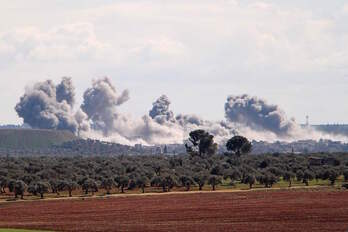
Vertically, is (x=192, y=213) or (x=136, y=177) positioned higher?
(x=136, y=177)

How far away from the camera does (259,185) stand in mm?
162000

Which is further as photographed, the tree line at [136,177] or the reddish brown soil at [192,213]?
the tree line at [136,177]

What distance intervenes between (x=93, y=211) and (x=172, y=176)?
167ft

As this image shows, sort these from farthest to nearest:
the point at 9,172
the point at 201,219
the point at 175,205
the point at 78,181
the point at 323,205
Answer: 1. the point at 9,172
2. the point at 78,181
3. the point at 175,205
4. the point at 323,205
5. the point at 201,219

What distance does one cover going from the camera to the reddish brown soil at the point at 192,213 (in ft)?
276

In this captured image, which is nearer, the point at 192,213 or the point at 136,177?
the point at 192,213

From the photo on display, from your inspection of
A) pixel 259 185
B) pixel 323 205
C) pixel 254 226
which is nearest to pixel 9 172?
pixel 259 185

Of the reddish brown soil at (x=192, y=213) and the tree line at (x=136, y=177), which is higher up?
the tree line at (x=136, y=177)

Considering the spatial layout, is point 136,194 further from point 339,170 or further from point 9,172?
point 339,170

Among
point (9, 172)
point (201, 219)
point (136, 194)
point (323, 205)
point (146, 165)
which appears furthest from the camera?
point (146, 165)

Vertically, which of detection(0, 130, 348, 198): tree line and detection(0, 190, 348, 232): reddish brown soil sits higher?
detection(0, 130, 348, 198): tree line

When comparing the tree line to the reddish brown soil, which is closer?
the reddish brown soil

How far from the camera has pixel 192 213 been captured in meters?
101

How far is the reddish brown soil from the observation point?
84250mm
